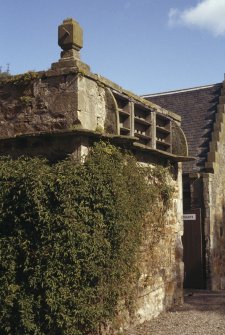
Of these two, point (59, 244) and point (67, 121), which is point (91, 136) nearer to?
point (67, 121)

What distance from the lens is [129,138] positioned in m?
7.16

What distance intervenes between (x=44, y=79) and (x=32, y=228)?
2.38 metres

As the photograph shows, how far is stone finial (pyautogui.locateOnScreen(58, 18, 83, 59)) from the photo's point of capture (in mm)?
7234

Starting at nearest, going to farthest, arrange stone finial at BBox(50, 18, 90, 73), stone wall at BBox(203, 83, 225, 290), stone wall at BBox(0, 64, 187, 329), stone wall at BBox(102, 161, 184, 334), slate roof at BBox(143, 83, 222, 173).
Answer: stone wall at BBox(0, 64, 187, 329), stone finial at BBox(50, 18, 90, 73), stone wall at BBox(102, 161, 184, 334), stone wall at BBox(203, 83, 225, 290), slate roof at BBox(143, 83, 222, 173)

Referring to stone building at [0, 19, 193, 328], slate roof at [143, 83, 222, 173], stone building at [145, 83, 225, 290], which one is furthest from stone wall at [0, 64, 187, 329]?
slate roof at [143, 83, 222, 173]

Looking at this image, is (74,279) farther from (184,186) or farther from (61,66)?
(184,186)

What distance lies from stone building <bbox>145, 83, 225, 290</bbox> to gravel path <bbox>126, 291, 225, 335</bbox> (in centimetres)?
235

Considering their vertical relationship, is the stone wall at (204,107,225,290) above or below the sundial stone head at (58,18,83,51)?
below

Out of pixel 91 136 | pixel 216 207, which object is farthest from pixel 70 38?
pixel 216 207

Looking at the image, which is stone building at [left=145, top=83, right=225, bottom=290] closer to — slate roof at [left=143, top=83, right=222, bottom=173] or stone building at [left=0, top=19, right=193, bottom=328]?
slate roof at [left=143, top=83, right=222, bottom=173]

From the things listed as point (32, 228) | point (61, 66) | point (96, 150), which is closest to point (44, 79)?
point (61, 66)

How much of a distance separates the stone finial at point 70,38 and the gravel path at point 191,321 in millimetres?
4483

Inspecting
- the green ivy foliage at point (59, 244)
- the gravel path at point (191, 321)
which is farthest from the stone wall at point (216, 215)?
the green ivy foliage at point (59, 244)

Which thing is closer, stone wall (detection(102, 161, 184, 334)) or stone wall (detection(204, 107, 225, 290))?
stone wall (detection(102, 161, 184, 334))
